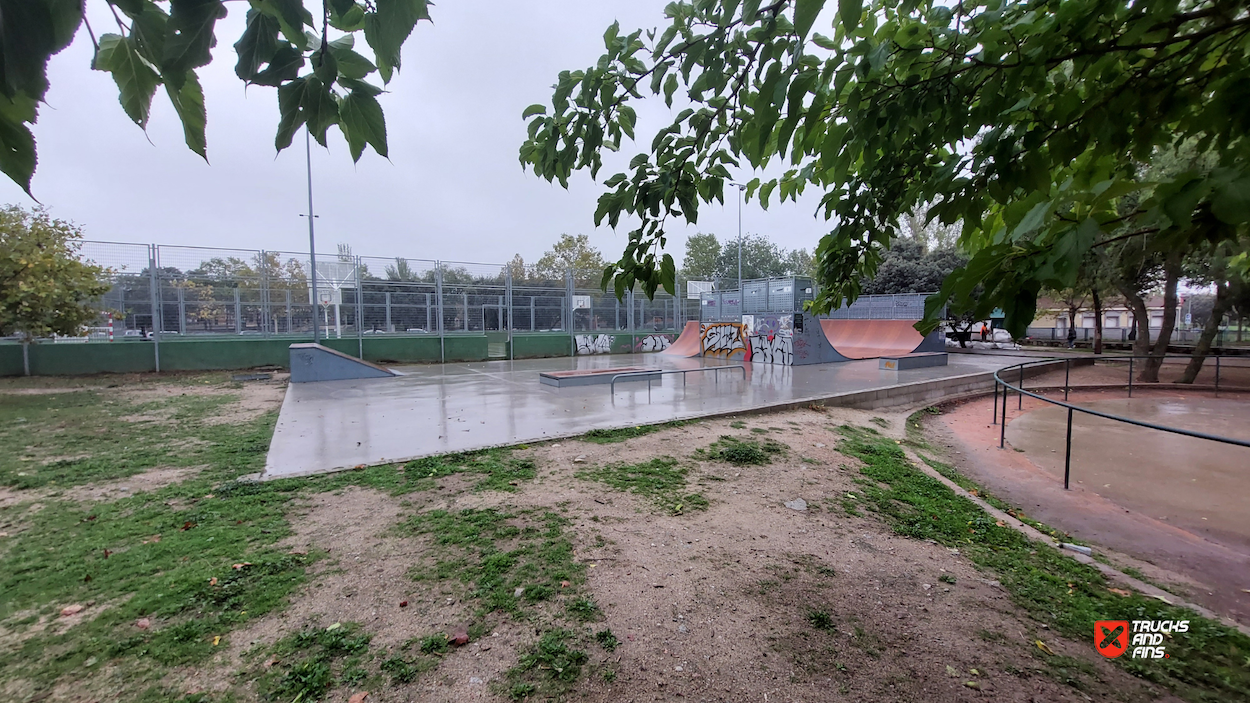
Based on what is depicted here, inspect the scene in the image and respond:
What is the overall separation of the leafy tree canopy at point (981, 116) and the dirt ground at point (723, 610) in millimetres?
1715

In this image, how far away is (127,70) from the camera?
953mm

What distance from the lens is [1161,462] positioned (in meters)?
7.19

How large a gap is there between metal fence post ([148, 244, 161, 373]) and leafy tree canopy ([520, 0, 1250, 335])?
1948 cm

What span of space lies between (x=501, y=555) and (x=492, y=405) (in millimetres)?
6582

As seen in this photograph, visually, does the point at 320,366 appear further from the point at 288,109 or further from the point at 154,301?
the point at 288,109

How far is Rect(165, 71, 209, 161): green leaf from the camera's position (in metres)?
0.91

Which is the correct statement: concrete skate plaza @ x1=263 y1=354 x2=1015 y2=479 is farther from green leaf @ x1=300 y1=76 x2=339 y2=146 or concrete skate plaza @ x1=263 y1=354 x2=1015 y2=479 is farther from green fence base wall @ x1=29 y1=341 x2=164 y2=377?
green fence base wall @ x1=29 y1=341 x2=164 y2=377

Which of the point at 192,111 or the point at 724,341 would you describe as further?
the point at 724,341

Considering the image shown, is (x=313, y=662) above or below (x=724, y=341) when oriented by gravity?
below

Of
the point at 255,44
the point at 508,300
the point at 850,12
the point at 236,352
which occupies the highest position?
the point at 508,300

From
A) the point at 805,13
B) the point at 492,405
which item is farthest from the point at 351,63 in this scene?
the point at 492,405

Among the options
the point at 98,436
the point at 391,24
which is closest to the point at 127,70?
the point at 391,24

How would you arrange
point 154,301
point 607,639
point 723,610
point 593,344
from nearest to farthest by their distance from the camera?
point 607,639 → point 723,610 → point 154,301 → point 593,344

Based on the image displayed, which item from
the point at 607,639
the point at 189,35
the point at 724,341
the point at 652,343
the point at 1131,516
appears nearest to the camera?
the point at 189,35
